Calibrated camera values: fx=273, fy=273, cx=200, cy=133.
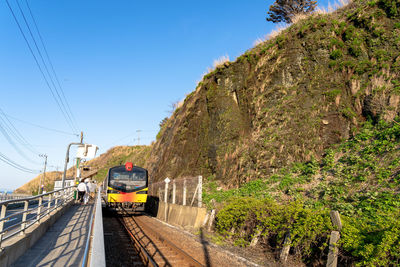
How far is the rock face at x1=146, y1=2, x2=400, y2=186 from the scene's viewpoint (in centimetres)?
1368

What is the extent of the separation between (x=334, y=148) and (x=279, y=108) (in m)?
4.52

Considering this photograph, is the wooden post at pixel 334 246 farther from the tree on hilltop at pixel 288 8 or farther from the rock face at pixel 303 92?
the tree on hilltop at pixel 288 8

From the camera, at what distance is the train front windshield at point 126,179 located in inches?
706

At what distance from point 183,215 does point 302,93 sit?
32.1ft

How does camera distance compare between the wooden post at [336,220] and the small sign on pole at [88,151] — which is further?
the small sign on pole at [88,151]

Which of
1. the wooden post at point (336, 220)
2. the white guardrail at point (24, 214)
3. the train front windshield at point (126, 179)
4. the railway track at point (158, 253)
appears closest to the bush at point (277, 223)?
the wooden post at point (336, 220)

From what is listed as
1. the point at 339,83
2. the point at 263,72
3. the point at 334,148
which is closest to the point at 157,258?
the point at 334,148

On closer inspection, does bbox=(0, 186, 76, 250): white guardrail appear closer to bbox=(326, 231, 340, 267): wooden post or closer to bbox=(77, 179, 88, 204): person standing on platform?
bbox=(326, 231, 340, 267): wooden post

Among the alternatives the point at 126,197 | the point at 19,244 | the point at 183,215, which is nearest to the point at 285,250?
the point at 19,244

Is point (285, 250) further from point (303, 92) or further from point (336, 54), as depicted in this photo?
point (336, 54)

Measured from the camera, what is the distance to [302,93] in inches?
635

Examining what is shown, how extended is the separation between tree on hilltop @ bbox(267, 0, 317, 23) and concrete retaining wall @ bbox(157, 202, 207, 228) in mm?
21968

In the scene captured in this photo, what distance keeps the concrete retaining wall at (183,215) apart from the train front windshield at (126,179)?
2184mm

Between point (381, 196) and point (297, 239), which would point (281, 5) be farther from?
point (297, 239)
